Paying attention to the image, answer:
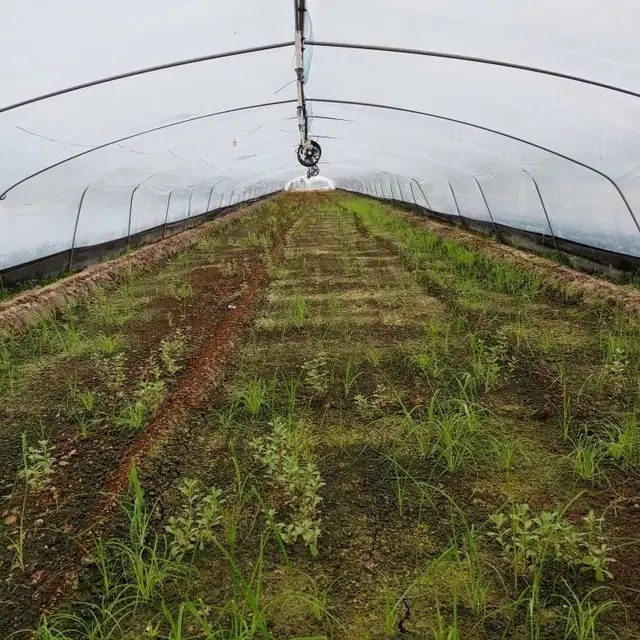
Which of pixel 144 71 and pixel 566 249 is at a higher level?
pixel 144 71

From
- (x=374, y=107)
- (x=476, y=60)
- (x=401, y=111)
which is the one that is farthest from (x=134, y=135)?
(x=476, y=60)

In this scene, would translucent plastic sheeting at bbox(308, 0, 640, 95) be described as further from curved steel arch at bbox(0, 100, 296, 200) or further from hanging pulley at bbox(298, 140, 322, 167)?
hanging pulley at bbox(298, 140, 322, 167)

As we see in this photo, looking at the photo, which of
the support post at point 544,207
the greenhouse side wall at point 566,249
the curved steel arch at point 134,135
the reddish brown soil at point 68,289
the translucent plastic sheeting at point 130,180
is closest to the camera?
the reddish brown soil at point 68,289

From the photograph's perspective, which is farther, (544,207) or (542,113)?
(544,207)

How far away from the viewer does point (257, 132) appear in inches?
277

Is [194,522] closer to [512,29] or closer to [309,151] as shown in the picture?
[512,29]

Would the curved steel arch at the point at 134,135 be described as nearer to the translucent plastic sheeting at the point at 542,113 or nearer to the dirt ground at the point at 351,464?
the translucent plastic sheeting at the point at 542,113

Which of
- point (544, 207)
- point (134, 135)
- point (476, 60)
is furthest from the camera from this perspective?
point (544, 207)

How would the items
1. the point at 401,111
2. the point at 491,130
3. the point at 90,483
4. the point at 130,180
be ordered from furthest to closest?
the point at 130,180 < the point at 401,111 < the point at 491,130 < the point at 90,483

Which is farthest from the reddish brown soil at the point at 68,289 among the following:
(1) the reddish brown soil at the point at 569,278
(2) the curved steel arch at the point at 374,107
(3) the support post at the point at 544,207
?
(3) the support post at the point at 544,207

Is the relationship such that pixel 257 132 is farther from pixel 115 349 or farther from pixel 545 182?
pixel 115 349

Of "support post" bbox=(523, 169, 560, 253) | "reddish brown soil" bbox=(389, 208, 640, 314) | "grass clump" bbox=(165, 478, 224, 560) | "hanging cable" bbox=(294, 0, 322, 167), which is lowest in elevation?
"grass clump" bbox=(165, 478, 224, 560)

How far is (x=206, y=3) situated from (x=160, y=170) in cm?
447

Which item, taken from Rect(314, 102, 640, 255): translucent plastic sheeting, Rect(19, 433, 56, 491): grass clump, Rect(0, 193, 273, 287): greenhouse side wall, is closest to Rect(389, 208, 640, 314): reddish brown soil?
Rect(314, 102, 640, 255): translucent plastic sheeting
